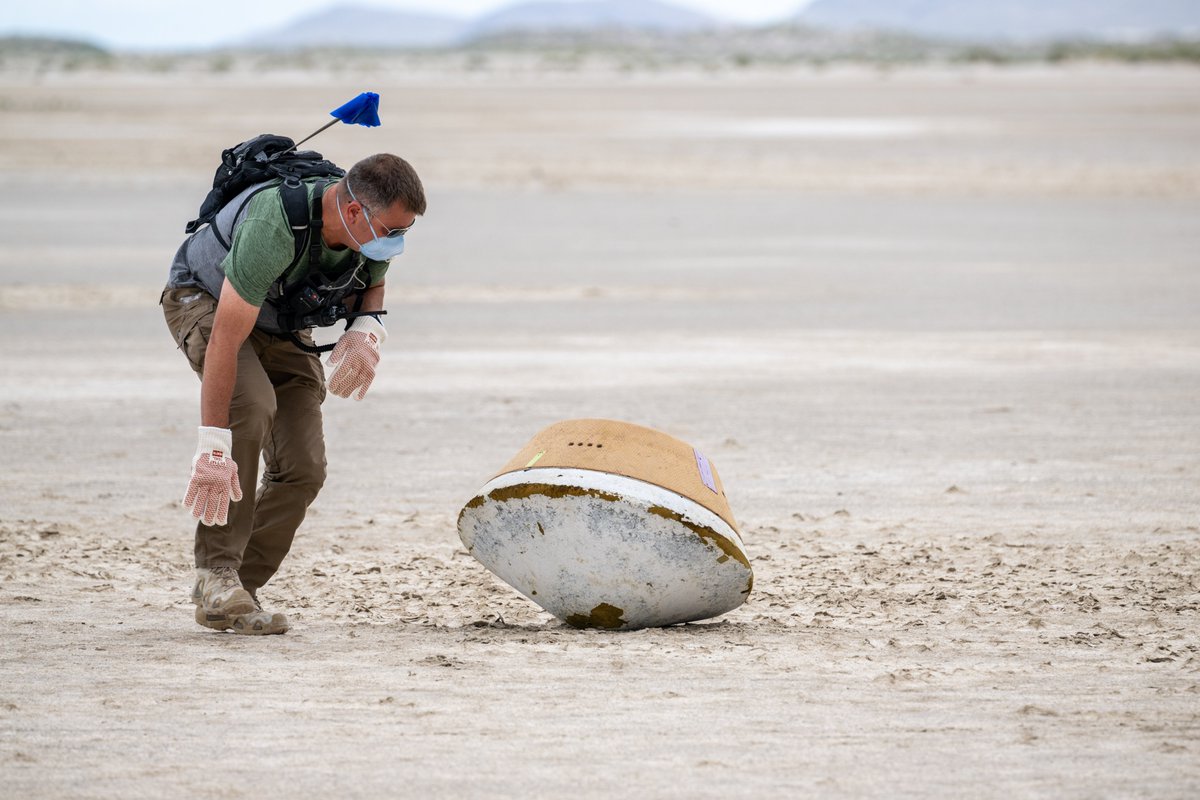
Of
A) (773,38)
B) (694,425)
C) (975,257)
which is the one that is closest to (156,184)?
(975,257)

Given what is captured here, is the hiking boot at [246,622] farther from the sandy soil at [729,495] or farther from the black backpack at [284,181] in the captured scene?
the black backpack at [284,181]

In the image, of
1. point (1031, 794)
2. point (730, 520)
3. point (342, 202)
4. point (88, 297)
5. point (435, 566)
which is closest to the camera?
point (1031, 794)

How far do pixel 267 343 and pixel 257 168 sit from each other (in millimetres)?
646

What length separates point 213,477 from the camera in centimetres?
524

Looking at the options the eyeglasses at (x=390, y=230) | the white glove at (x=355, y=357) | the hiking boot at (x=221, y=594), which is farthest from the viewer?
the white glove at (x=355, y=357)

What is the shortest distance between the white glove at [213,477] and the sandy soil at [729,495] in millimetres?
531

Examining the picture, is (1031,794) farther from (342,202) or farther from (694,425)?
(694,425)

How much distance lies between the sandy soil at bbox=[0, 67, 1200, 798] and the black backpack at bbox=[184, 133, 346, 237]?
1588mm

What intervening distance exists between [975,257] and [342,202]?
14.1m

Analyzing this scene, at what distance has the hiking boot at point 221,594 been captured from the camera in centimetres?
562

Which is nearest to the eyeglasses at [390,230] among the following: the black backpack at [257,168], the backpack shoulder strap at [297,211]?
the backpack shoulder strap at [297,211]

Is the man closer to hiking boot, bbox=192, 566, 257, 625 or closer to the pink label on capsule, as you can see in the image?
hiking boot, bbox=192, 566, 257, 625

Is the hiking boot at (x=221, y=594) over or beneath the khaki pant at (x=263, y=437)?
beneath

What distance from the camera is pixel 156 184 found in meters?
25.0
